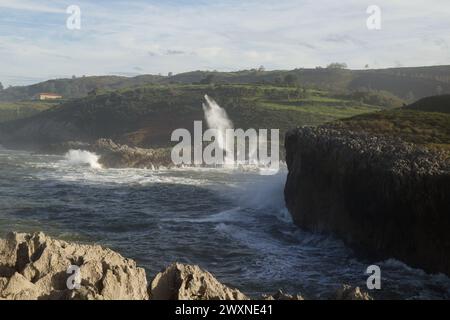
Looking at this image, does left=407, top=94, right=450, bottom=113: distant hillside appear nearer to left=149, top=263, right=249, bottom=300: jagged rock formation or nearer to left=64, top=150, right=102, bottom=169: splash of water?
left=64, top=150, right=102, bottom=169: splash of water

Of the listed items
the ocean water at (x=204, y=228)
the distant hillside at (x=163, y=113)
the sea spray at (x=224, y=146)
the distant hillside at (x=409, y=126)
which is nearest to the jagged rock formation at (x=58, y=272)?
the ocean water at (x=204, y=228)

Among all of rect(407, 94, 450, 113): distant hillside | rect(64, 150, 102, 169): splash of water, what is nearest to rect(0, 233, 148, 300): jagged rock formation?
rect(407, 94, 450, 113): distant hillside

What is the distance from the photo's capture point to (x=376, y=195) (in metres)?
23.4

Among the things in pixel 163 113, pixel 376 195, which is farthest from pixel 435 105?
pixel 163 113

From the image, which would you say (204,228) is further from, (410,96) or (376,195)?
(410,96)

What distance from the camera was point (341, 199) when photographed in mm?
26750

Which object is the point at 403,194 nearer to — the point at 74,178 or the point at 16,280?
the point at 16,280

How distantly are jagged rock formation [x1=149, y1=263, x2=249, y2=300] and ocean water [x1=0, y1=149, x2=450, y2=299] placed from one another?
6.14m

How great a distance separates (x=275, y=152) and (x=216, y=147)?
26.2 feet

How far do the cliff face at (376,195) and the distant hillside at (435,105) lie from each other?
1917cm

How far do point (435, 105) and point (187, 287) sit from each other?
1688 inches

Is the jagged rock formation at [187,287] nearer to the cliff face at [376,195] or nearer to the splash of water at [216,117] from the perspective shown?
the cliff face at [376,195]

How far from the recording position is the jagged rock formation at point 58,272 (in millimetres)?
11659
